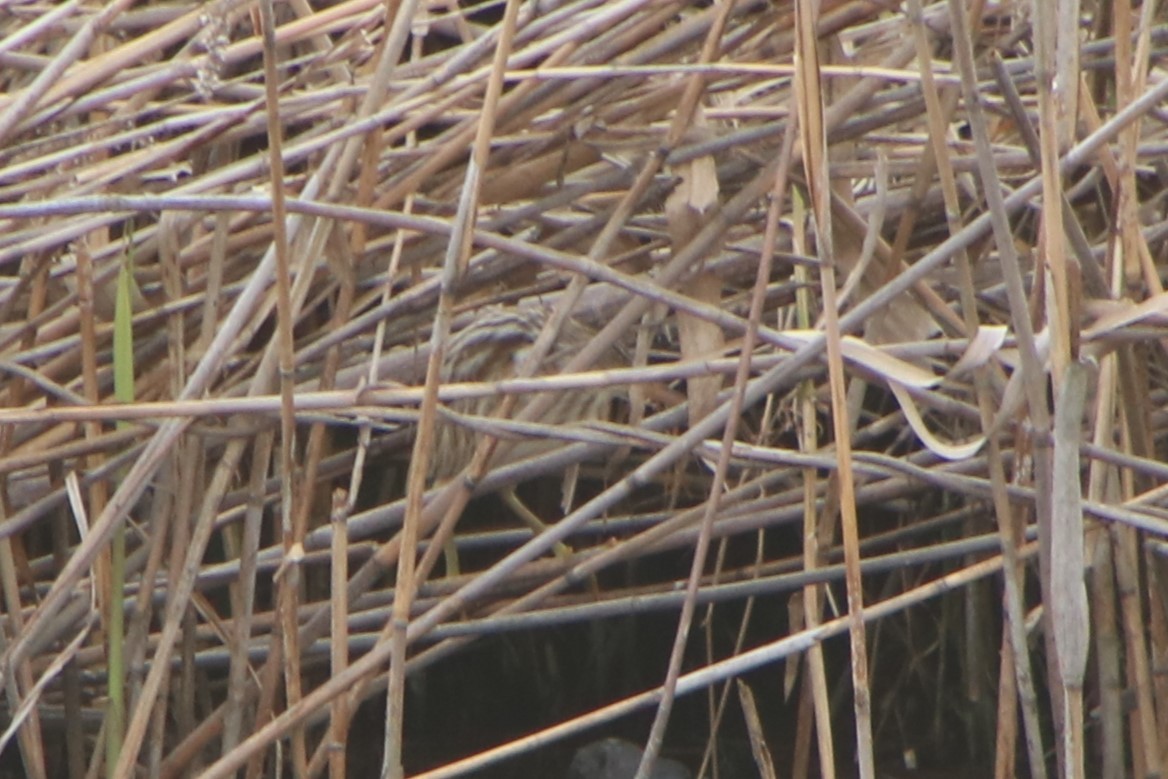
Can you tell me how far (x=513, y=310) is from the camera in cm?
149

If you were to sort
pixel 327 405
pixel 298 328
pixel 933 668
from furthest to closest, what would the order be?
pixel 933 668, pixel 298 328, pixel 327 405

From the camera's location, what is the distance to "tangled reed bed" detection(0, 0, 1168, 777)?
1.19 metres

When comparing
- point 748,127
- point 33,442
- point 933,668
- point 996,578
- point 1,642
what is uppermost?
point 748,127

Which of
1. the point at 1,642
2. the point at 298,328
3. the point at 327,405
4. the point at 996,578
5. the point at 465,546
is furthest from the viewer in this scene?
the point at 996,578

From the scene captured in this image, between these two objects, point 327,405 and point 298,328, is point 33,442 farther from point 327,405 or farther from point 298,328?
point 327,405

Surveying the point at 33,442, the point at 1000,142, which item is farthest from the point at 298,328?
the point at 1000,142

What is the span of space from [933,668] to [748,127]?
108 centimetres

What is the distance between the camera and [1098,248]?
159 centimetres

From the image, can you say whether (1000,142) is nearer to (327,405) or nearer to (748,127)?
(748,127)

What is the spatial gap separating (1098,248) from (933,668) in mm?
832

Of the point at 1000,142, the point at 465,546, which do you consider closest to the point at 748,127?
the point at 1000,142

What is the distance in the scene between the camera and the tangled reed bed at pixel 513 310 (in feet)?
3.89

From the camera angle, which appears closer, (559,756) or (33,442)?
(33,442)

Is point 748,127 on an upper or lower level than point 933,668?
upper
